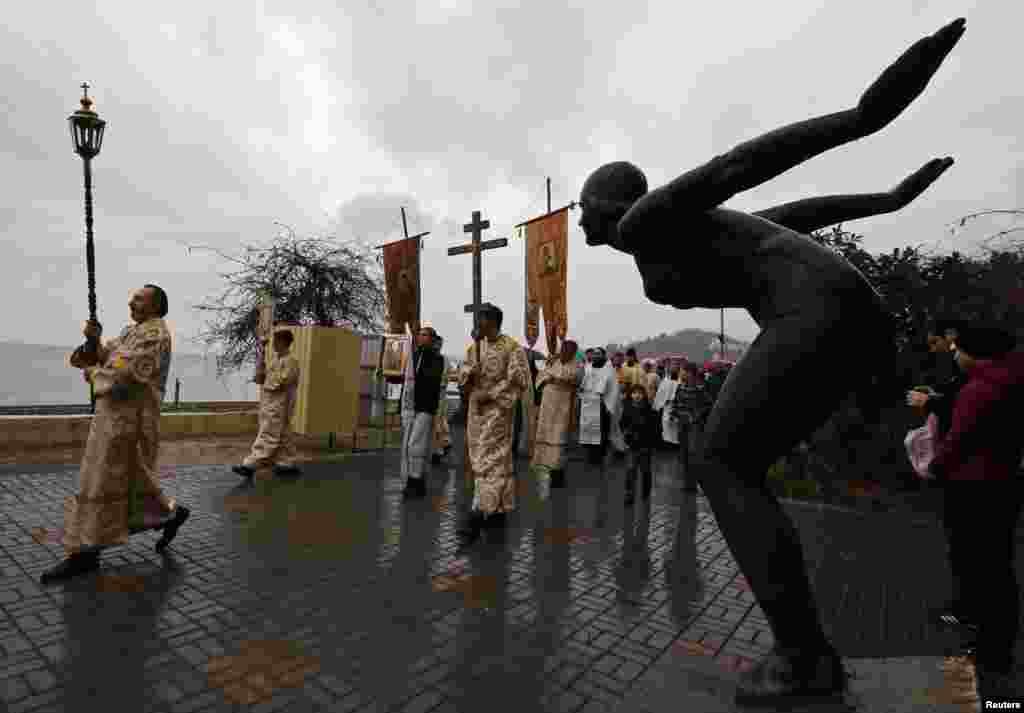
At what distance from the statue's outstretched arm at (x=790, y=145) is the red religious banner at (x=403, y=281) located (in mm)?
13356

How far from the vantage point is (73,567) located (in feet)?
11.7

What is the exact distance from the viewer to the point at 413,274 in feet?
49.3

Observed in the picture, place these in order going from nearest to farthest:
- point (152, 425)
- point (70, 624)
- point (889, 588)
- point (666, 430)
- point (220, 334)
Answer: point (70, 624), point (889, 588), point (152, 425), point (666, 430), point (220, 334)

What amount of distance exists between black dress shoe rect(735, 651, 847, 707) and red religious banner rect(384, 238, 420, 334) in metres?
13.6

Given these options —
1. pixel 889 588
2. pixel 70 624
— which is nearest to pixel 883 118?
pixel 889 588

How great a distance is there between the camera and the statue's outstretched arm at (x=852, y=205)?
6.98 ft

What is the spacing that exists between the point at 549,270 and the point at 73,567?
10.0 metres

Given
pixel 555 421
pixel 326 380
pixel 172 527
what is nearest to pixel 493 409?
pixel 555 421

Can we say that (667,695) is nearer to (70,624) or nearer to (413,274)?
(70,624)

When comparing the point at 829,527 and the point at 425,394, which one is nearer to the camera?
the point at 829,527

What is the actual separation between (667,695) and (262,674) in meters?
1.75

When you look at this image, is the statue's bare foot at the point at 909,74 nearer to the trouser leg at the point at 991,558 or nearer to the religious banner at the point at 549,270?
the trouser leg at the point at 991,558

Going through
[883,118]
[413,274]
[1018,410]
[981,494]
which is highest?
[413,274]

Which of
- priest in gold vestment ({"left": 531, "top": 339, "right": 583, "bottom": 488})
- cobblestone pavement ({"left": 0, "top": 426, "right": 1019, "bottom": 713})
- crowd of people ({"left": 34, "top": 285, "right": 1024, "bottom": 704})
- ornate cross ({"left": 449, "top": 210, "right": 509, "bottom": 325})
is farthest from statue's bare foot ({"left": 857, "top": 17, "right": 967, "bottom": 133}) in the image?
ornate cross ({"left": 449, "top": 210, "right": 509, "bottom": 325})
